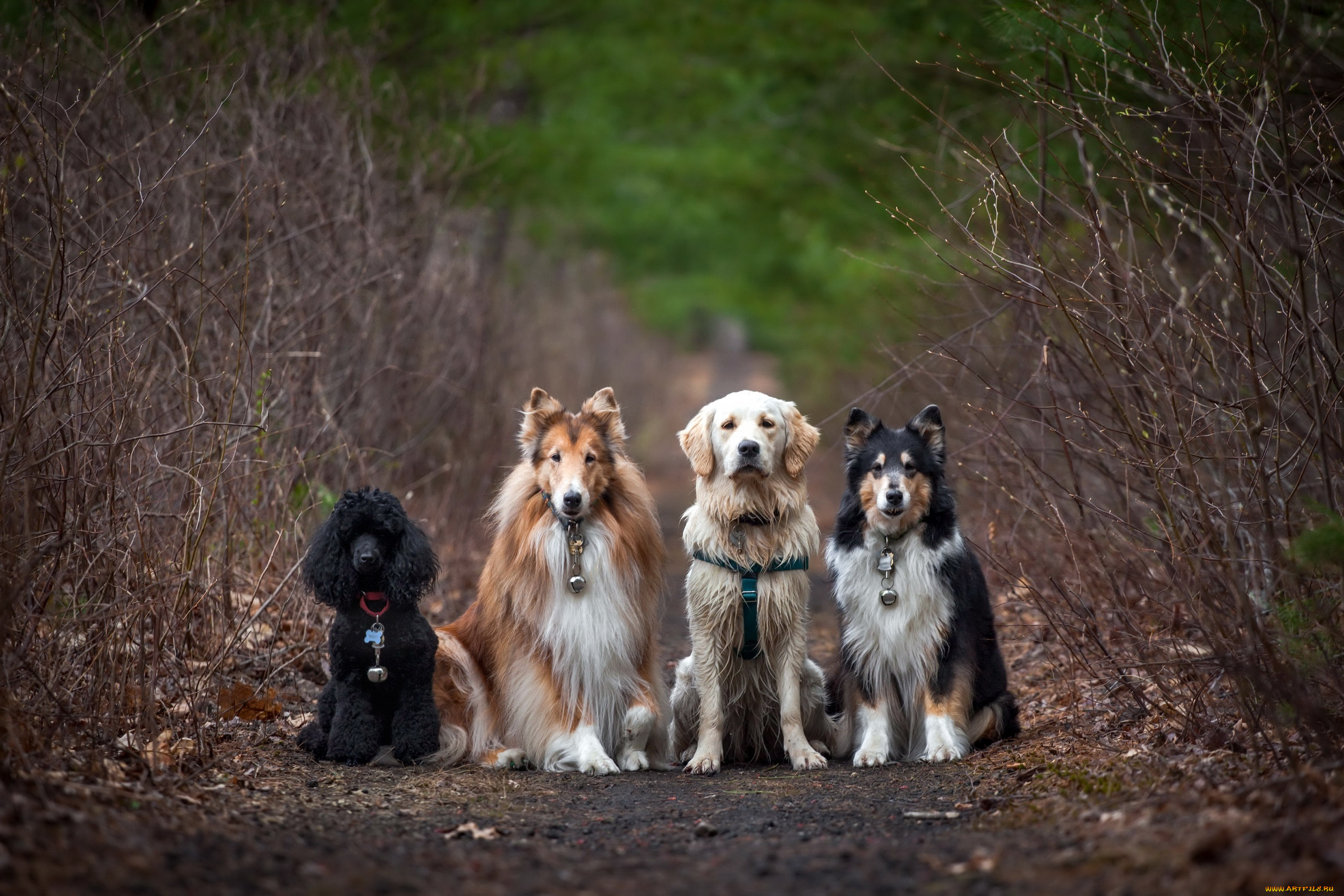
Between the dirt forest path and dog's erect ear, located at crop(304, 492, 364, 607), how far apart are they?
81 centimetres

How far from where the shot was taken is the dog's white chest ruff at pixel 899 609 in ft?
19.3

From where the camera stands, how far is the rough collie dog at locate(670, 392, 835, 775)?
5941 mm

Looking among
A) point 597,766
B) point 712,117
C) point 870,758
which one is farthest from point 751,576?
point 712,117

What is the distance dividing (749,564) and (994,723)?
153 cm

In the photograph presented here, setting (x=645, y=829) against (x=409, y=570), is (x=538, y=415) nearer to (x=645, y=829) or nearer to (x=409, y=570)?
(x=409, y=570)

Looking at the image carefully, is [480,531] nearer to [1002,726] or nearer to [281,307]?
[281,307]

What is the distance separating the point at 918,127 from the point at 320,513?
788cm

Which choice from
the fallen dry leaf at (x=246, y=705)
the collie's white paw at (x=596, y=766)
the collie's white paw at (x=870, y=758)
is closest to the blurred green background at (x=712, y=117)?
the collie's white paw at (x=870, y=758)

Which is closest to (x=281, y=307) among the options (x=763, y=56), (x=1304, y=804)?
(x=1304, y=804)

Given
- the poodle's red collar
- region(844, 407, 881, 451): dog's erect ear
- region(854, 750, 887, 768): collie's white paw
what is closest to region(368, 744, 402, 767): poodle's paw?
the poodle's red collar

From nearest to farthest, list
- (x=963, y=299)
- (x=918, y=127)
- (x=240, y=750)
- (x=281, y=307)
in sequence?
(x=240, y=750)
(x=281, y=307)
(x=963, y=299)
(x=918, y=127)

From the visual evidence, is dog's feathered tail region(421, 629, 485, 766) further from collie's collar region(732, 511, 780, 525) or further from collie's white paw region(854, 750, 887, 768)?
collie's white paw region(854, 750, 887, 768)

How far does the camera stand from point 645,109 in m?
20.1

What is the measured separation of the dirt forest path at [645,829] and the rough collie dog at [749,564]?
0.36 m
